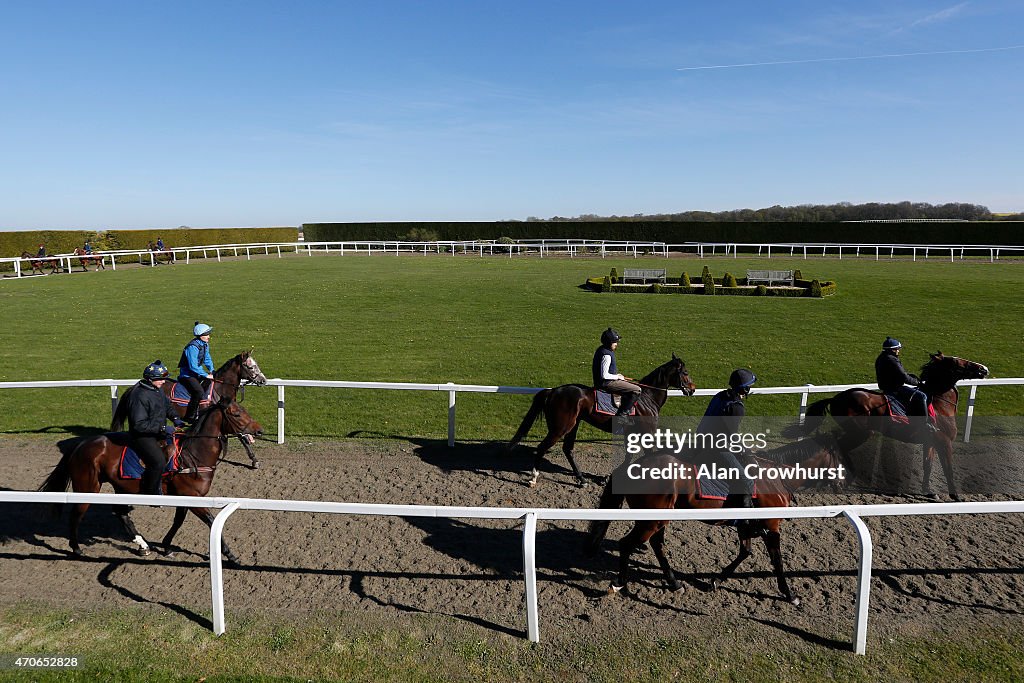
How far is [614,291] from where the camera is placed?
81.7 feet

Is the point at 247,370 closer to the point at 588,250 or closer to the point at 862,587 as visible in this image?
the point at 862,587

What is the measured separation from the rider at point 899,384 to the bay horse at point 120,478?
277 inches

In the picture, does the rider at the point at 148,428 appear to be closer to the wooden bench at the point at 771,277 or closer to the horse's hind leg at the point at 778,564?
the horse's hind leg at the point at 778,564

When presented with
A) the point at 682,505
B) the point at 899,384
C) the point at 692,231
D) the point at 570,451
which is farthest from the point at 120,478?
the point at 692,231

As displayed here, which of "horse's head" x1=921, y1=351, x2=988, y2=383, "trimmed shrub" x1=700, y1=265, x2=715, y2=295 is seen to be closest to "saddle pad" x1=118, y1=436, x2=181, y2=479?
"horse's head" x1=921, y1=351, x2=988, y2=383

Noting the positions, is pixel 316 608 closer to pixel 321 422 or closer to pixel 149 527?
pixel 149 527

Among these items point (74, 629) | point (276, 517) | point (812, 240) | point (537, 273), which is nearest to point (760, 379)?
point (276, 517)

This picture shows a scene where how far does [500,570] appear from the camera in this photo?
5.53m

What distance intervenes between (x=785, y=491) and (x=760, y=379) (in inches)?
270

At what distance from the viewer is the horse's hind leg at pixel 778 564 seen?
5020 millimetres

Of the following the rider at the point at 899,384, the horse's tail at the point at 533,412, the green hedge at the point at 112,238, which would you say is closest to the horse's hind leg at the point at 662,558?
the horse's tail at the point at 533,412

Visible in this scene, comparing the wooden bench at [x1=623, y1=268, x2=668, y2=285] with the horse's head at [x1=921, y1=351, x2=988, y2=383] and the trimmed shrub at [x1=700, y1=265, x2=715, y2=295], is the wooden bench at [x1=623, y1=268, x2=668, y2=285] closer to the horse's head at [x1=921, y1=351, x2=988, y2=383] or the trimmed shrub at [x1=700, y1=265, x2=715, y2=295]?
the trimmed shrub at [x1=700, y1=265, x2=715, y2=295]

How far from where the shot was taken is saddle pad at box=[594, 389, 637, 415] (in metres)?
7.48

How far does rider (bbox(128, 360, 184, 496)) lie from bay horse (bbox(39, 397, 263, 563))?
0.13 metres
